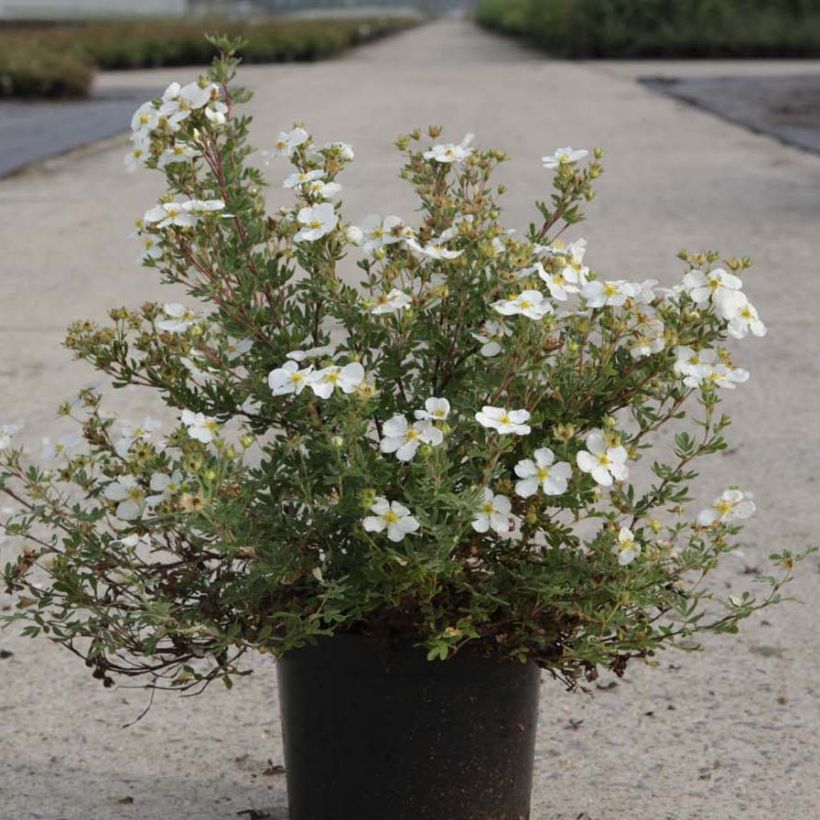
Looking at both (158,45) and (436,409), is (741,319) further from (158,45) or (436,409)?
(158,45)

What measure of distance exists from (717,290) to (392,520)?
0.59 meters

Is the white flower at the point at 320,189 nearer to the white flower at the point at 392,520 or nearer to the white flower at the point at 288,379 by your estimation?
the white flower at the point at 288,379

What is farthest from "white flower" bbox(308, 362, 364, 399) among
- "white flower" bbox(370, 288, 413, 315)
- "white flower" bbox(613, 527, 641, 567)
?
"white flower" bbox(613, 527, 641, 567)

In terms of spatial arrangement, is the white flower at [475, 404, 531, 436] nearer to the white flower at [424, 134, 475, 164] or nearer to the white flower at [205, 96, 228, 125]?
the white flower at [424, 134, 475, 164]

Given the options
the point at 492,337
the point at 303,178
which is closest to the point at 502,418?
the point at 492,337

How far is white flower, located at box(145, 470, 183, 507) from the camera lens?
2104 millimetres

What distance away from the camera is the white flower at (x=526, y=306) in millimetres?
2021

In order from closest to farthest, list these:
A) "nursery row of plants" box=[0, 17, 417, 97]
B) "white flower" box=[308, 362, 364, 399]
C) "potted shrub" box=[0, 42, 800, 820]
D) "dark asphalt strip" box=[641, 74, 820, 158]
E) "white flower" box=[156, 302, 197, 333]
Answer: "white flower" box=[308, 362, 364, 399], "potted shrub" box=[0, 42, 800, 820], "white flower" box=[156, 302, 197, 333], "dark asphalt strip" box=[641, 74, 820, 158], "nursery row of plants" box=[0, 17, 417, 97]

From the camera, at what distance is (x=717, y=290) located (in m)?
2.11

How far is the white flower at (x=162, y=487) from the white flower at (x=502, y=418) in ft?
1.50

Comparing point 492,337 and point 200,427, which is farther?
point 492,337

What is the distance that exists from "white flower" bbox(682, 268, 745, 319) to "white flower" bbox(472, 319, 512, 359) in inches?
10.9

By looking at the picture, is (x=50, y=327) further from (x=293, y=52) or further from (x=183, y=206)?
(x=293, y=52)

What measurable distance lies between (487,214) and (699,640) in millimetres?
1377
